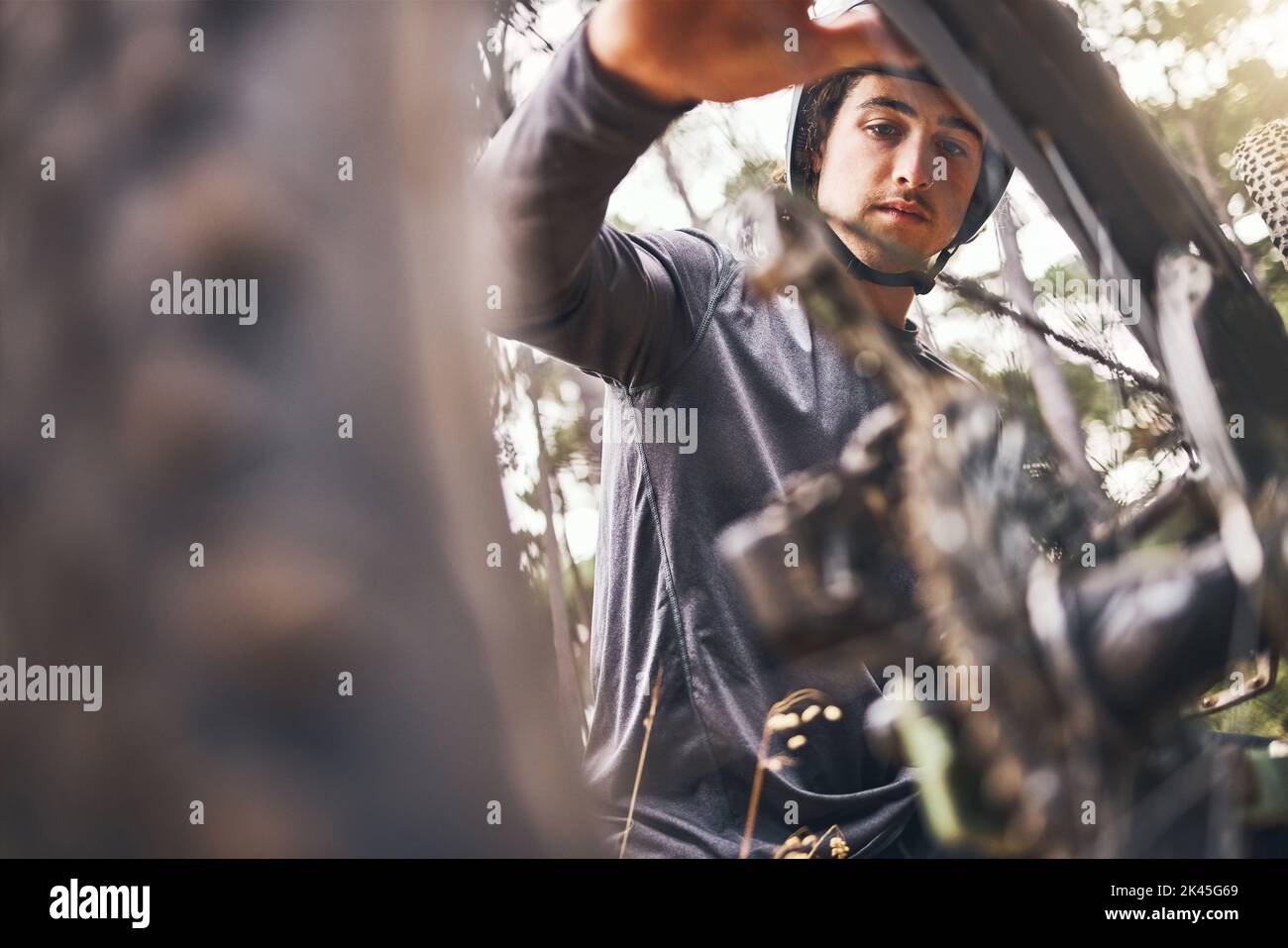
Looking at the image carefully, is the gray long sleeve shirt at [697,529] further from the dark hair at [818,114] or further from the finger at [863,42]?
the finger at [863,42]

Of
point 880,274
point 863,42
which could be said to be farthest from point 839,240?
point 863,42

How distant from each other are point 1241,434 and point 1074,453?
0.17m

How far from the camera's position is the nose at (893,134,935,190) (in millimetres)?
1071

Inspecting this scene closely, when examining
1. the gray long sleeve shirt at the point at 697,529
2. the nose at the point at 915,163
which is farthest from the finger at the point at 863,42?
the gray long sleeve shirt at the point at 697,529

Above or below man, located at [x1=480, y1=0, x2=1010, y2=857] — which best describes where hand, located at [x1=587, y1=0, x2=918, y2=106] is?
above

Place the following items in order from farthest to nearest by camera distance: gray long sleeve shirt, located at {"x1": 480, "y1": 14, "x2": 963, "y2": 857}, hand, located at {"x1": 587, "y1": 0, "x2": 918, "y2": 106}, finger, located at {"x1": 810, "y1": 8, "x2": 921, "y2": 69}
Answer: gray long sleeve shirt, located at {"x1": 480, "y1": 14, "x2": 963, "y2": 857}, finger, located at {"x1": 810, "y1": 8, "x2": 921, "y2": 69}, hand, located at {"x1": 587, "y1": 0, "x2": 918, "y2": 106}

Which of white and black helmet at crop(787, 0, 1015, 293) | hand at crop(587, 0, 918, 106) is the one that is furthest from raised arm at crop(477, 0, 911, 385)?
white and black helmet at crop(787, 0, 1015, 293)

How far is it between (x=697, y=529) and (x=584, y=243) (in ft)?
1.04

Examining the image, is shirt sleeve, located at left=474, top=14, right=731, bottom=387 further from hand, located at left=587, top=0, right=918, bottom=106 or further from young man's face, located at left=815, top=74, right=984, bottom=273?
young man's face, located at left=815, top=74, right=984, bottom=273

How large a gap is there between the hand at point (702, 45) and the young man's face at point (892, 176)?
155 millimetres

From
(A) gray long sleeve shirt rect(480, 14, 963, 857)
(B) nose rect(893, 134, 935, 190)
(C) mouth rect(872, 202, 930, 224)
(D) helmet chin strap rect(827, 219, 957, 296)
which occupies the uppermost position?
(B) nose rect(893, 134, 935, 190)

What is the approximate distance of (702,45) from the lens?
0.83m

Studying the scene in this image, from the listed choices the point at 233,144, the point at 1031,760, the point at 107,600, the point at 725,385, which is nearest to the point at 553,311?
the point at 725,385

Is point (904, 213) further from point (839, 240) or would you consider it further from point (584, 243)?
point (584, 243)
